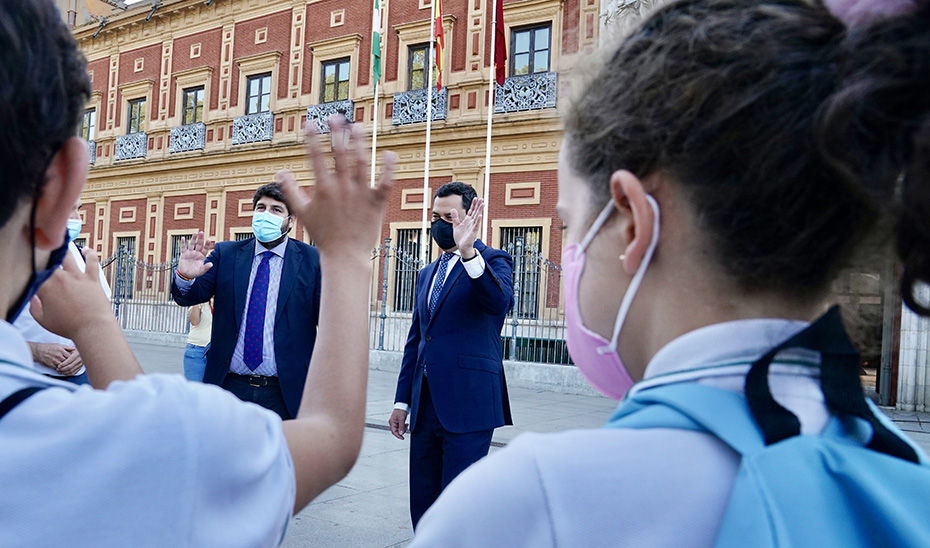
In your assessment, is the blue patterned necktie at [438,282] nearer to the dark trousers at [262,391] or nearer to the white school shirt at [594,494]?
the dark trousers at [262,391]

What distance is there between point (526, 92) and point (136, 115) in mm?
13593

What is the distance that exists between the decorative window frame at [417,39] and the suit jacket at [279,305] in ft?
45.5

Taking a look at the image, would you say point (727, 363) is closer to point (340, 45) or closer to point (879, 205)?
point (879, 205)


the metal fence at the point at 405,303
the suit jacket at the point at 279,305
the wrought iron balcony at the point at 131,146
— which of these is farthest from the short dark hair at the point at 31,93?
the wrought iron balcony at the point at 131,146

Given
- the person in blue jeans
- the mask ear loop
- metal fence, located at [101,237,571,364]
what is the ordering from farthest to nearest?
metal fence, located at [101,237,571,364], the person in blue jeans, the mask ear loop

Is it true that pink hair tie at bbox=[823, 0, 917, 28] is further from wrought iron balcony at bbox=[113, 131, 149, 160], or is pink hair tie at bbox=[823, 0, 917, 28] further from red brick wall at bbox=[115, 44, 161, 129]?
red brick wall at bbox=[115, 44, 161, 129]

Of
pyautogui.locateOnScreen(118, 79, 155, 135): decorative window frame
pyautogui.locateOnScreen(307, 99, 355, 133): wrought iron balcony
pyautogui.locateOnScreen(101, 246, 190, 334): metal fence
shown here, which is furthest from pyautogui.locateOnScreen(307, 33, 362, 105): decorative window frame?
pyautogui.locateOnScreen(118, 79, 155, 135): decorative window frame

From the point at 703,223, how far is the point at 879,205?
0.18 metres

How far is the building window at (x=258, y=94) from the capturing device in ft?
67.4

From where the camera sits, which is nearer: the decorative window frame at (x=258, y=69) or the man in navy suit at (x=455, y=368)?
the man in navy suit at (x=455, y=368)

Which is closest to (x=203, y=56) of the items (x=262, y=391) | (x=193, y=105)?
(x=193, y=105)

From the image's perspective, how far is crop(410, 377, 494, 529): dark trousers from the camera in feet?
11.9

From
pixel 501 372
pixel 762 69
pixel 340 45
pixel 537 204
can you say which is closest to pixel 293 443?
pixel 762 69

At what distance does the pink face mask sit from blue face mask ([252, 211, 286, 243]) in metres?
3.34
